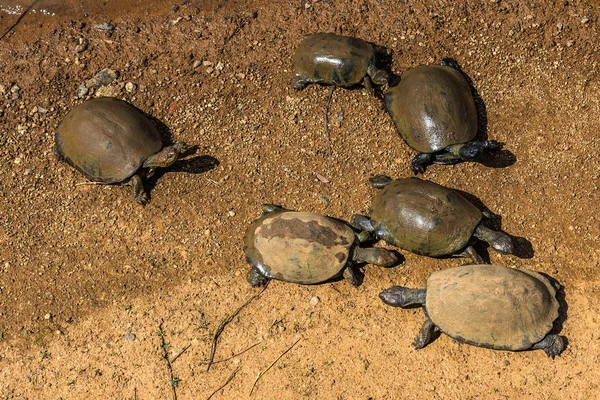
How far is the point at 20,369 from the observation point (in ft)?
19.6

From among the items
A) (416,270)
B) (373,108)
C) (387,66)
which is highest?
(387,66)

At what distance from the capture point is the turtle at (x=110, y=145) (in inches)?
237

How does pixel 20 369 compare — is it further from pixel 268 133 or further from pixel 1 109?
pixel 268 133

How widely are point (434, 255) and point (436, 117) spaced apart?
5.42 feet

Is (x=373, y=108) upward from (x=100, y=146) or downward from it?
upward

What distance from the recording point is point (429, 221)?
18.5ft

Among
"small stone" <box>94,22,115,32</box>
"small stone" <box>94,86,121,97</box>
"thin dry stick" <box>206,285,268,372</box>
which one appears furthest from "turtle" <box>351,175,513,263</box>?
"small stone" <box>94,22,115,32</box>

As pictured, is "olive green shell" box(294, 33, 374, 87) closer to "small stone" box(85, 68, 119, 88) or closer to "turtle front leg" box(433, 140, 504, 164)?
"turtle front leg" box(433, 140, 504, 164)

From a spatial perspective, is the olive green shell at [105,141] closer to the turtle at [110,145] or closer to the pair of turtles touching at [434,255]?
the turtle at [110,145]

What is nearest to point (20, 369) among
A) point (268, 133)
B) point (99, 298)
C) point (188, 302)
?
point (99, 298)

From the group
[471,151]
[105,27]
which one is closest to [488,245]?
[471,151]

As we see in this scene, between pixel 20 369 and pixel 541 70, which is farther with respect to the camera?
pixel 541 70

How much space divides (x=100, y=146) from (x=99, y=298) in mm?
1866

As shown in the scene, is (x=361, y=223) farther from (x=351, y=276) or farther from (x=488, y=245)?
(x=488, y=245)
